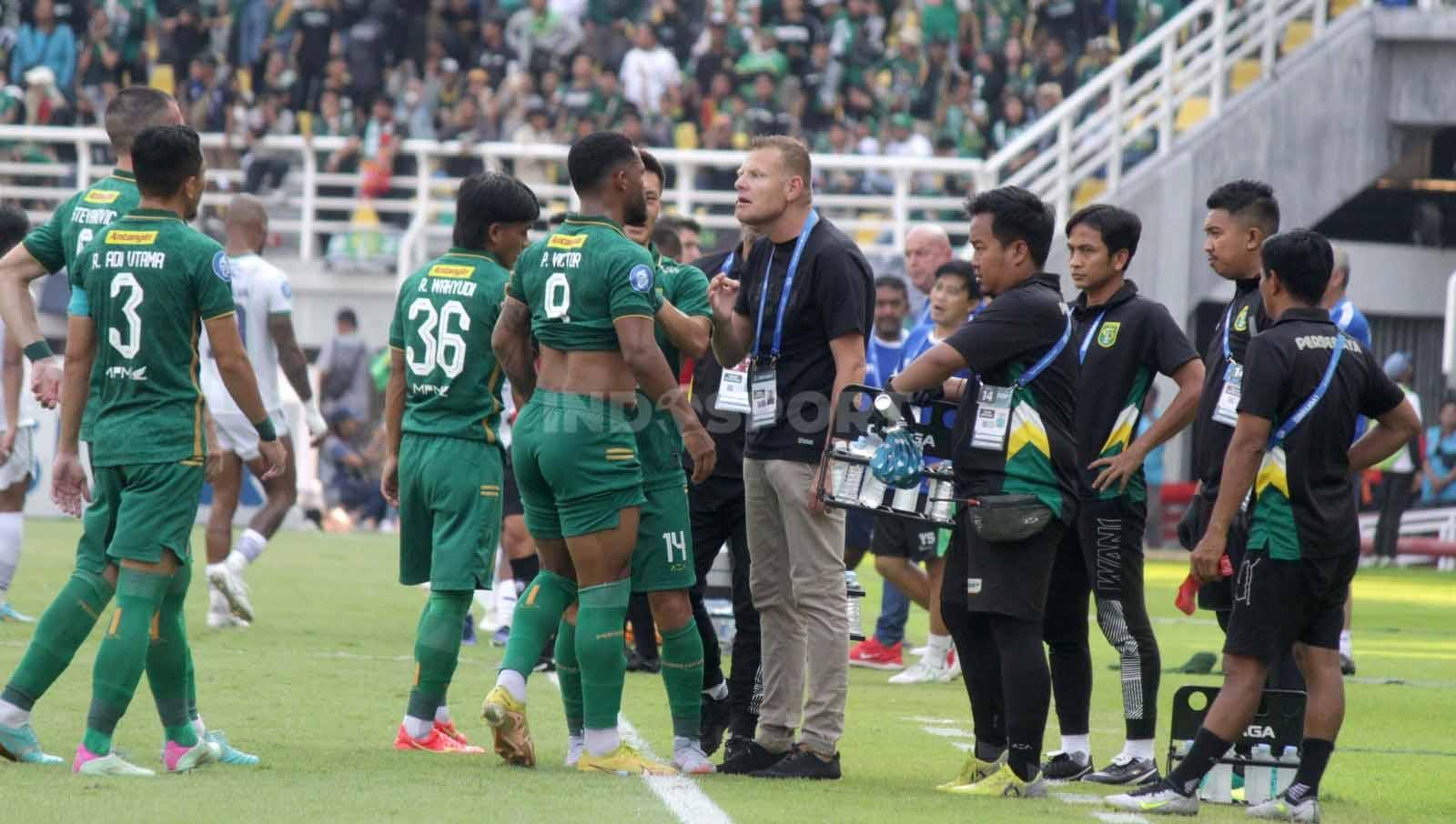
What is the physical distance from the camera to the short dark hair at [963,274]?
11125 mm

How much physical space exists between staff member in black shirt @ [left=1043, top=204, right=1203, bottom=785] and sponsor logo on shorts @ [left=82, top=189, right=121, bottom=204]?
3.70 metres

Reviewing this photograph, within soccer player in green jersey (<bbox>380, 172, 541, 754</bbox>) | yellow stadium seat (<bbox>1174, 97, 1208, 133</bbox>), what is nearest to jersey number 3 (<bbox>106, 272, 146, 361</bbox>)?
soccer player in green jersey (<bbox>380, 172, 541, 754</bbox>)

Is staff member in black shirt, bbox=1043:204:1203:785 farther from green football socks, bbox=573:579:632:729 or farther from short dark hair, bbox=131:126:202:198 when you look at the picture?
short dark hair, bbox=131:126:202:198

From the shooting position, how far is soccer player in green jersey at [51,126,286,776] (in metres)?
7.05

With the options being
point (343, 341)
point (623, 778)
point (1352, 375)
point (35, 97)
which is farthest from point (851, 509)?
point (35, 97)

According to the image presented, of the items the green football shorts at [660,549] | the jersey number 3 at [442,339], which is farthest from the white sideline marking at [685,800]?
the jersey number 3 at [442,339]

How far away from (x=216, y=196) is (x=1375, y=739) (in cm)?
1880

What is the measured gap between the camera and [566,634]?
789cm

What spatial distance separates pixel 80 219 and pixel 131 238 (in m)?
1.02

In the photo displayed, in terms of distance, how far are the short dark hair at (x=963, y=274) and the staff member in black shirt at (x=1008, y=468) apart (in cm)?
352

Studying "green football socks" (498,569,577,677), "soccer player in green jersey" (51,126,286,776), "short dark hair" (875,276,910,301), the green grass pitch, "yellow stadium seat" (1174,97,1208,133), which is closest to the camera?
the green grass pitch

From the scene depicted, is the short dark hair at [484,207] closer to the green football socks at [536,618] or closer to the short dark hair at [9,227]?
the green football socks at [536,618]

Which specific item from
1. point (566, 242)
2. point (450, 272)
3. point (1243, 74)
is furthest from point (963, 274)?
point (1243, 74)

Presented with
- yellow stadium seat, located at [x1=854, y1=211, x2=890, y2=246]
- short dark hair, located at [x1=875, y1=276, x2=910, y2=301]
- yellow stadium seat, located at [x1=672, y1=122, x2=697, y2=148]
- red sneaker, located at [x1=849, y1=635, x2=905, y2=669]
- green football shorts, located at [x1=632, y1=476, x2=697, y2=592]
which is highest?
yellow stadium seat, located at [x1=672, y1=122, x2=697, y2=148]
